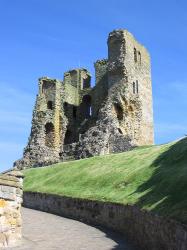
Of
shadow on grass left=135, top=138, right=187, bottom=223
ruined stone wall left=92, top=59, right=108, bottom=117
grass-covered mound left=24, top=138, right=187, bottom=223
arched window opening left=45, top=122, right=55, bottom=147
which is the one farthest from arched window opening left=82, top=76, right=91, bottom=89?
shadow on grass left=135, top=138, right=187, bottom=223

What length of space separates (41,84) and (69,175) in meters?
26.8

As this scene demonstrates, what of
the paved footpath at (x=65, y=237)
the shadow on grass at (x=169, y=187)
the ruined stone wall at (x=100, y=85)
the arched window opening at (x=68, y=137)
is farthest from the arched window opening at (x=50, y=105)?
the paved footpath at (x=65, y=237)

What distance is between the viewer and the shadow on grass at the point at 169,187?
43.3ft

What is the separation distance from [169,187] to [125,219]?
2.38 metres

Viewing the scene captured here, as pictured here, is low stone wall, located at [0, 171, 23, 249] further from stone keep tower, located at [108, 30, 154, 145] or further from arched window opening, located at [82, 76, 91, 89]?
arched window opening, located at [82, 76, 91, 89]

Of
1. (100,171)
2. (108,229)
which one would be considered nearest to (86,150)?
(100,171)

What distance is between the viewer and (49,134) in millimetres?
53594

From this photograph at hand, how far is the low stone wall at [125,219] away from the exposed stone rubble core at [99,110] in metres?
15.9

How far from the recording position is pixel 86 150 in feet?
139

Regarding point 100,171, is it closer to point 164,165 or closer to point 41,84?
point 164,165

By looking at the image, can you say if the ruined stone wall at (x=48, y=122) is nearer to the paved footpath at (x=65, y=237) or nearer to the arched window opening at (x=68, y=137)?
the arched window opening at (x=68, y=137)

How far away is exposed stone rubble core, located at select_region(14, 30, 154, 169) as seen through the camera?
44938 millimetres

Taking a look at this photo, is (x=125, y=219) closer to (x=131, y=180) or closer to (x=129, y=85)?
(x=131, y=180)

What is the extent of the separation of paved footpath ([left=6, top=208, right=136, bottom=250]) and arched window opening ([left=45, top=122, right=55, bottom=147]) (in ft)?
103
